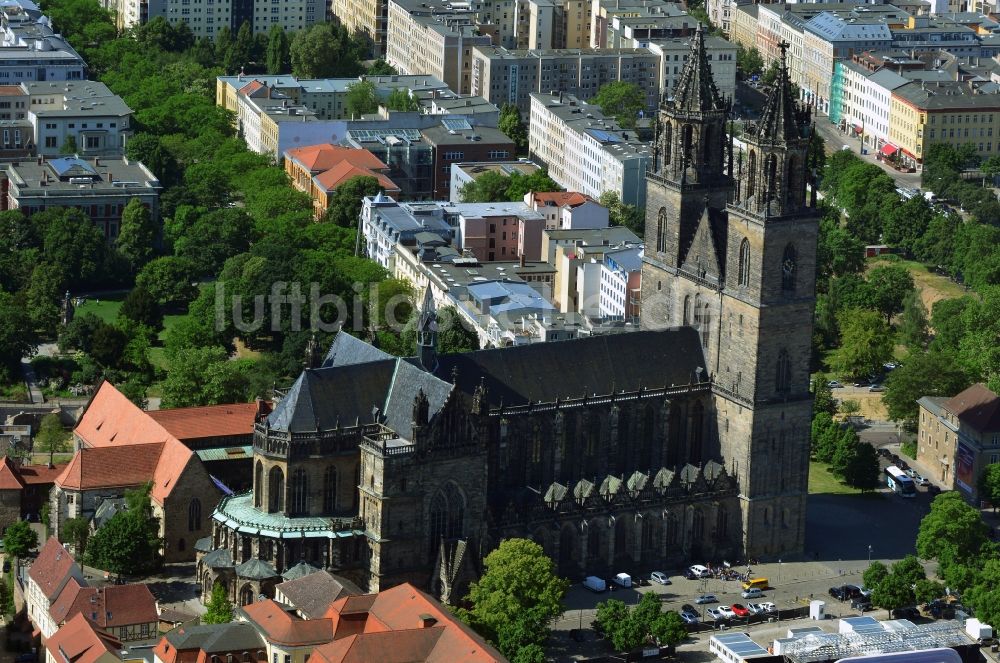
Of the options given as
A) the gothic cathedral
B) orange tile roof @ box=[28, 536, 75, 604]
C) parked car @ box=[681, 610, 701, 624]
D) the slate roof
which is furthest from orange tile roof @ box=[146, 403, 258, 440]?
parked car @ box=[681, 610, 701, 624]

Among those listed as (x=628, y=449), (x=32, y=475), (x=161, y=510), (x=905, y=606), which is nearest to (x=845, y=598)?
(x=905, y=606)

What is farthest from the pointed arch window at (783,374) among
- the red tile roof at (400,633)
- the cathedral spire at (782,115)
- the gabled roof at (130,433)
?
Answer: the gabled roof at (130,433)

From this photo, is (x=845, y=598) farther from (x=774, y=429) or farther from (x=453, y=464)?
(x=453, y=464)

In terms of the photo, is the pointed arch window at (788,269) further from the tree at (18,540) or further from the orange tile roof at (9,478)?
the orange tile roof at (9,478)

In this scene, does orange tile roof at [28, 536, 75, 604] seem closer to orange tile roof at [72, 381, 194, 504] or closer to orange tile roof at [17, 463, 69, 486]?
orange tile roof at [72, 381, 194, 504]

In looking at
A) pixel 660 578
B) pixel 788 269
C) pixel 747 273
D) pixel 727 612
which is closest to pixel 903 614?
pixel 727 612

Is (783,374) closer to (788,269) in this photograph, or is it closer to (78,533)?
(788,269)
